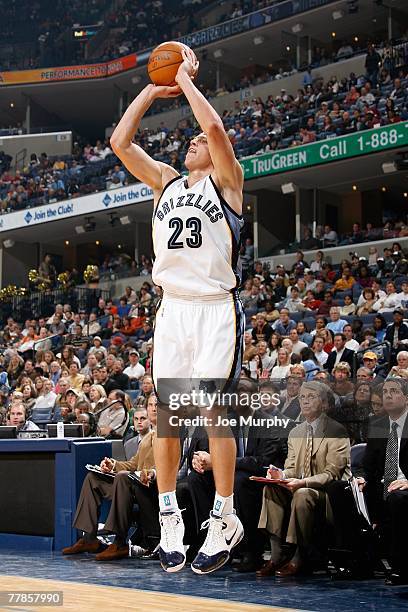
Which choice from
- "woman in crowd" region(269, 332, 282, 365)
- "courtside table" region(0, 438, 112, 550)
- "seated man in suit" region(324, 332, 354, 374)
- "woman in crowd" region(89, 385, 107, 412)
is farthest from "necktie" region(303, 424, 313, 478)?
"woman in crowd" region(269, 332, 282, 365)

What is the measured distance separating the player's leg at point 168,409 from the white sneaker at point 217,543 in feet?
0.30

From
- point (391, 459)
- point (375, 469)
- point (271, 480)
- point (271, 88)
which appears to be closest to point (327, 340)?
point (375, 469)

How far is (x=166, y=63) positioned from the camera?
148 inches

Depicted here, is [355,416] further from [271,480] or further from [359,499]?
[271,480]

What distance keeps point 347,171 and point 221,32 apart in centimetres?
889

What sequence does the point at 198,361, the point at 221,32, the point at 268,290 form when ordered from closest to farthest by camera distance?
the point at 198,361 → the point at 268,290 → the point at 221,32

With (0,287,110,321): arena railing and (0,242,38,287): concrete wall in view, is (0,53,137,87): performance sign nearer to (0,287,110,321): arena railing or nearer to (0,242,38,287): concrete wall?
(0,242,38,287): concrete wall

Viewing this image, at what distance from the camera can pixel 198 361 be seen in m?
3.65

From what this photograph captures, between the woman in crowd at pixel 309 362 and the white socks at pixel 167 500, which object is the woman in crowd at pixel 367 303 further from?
the white socks at pixel 167 500

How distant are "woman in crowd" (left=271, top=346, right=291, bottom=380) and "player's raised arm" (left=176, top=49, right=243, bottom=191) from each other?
6674 millimetres

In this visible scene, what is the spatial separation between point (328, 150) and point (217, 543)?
51.0ft

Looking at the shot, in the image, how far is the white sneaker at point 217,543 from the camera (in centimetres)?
→ 357

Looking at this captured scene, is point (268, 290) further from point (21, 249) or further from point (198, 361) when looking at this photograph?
point (21, 249)

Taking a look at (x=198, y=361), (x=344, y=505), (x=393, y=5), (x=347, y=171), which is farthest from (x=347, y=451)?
(x=393, y=5)
